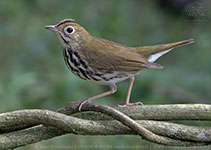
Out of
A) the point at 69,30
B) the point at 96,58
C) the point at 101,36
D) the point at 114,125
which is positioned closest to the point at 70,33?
the point at 69,30

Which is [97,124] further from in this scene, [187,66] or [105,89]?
[187,66]

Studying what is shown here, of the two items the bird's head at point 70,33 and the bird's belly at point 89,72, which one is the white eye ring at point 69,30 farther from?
the bird's belly at point 89,72

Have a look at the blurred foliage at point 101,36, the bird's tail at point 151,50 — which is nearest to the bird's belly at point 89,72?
the bird's tail at point 151,50

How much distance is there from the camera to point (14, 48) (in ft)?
16.3

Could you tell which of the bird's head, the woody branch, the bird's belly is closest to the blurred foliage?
the bird's belly

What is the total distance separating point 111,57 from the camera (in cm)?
337

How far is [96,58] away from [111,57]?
0.18 metres

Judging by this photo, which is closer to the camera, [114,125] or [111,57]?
[114,125]

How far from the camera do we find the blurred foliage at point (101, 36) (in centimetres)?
408

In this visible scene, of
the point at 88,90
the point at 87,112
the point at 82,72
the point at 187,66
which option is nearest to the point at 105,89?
the point at 88,90

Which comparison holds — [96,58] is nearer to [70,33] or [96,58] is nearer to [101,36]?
[70,33]

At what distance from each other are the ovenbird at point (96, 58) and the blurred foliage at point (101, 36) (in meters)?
0.71

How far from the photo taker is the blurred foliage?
13.4ft

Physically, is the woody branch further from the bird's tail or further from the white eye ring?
the bird's tail
